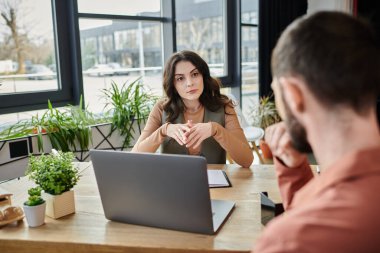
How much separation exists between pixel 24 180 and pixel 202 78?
1053 mm

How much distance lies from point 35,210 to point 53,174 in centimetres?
12

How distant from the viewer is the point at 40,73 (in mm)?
3154

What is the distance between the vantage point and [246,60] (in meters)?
5.21

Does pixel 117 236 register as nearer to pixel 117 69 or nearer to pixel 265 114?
pixel 117 69

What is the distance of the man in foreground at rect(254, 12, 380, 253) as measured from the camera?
0.55 meters

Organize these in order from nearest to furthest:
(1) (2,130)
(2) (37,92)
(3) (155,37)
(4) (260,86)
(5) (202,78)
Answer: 1. (5) (202,78)
2. (1) (2,130)
3. (2) (37,92)
4. (3) (155,37)
5. (4) (260,86)

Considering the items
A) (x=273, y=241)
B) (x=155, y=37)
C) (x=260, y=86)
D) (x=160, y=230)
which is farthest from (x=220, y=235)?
(x=260, y=86)

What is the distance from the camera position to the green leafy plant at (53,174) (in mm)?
1255

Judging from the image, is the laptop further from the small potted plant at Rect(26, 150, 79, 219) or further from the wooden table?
the small potted plant at Rect(26, 150, 79, 219)

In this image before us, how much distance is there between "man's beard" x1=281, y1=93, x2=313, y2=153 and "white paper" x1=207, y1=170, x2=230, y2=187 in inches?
32.4

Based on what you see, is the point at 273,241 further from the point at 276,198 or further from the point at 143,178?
the point at 276,198

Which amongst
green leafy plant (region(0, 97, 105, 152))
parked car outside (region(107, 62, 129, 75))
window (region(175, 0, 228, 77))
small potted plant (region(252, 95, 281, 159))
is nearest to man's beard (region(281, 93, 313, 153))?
green leafy plant (region(0, 97, 105, 152))

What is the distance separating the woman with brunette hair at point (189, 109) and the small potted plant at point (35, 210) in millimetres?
785

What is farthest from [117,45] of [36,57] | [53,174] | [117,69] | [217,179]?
[53,174]
